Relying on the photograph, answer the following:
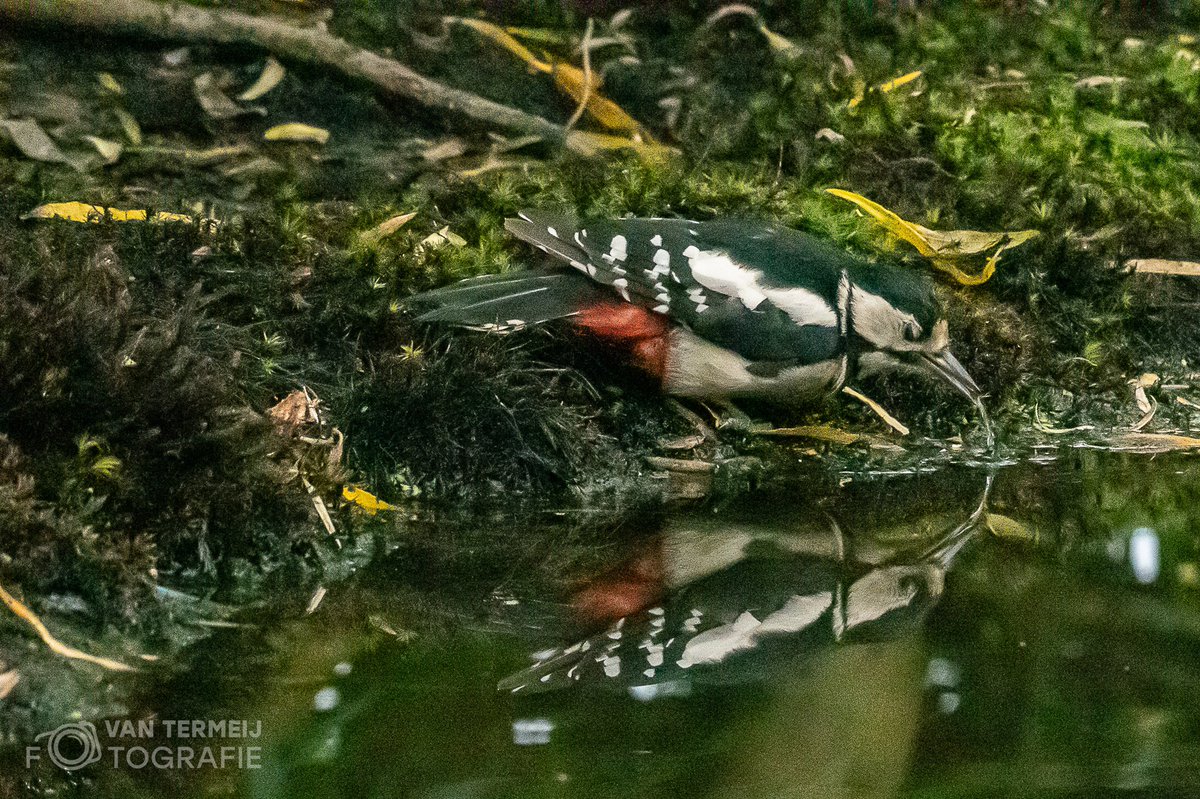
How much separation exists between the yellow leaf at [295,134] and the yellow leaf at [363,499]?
235 cm

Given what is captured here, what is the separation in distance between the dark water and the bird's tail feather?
67 centimetres

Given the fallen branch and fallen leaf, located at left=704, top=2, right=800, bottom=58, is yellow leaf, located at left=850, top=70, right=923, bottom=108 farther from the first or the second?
the fallen branch

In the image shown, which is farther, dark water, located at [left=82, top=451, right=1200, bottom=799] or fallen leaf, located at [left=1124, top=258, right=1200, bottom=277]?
fallen leaf, located at [left=1124, top=258, right=1200, bottom=277]

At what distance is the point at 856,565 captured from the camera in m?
3.31

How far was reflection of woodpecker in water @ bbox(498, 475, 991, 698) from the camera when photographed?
270 cm

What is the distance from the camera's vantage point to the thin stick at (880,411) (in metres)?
4.47

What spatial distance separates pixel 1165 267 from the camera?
5043 millimetres

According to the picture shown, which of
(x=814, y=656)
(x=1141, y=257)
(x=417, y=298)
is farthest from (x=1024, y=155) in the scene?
(x=814, y=656)

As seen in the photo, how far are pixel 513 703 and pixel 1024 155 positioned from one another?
3.60 metres

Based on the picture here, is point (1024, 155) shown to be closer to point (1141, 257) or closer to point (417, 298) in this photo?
point (1141, 257)

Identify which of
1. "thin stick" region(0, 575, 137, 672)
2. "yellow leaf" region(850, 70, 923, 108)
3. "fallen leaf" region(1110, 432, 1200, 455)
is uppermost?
"yellow leaf" region(850, 70, 923, 108)

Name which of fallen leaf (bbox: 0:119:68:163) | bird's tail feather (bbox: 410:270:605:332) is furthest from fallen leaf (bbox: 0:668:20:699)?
fallen leaf (bbox: 0:119:68:163)

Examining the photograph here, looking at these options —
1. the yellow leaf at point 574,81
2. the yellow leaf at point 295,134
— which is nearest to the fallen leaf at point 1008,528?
the yellow leaf at point 574,81

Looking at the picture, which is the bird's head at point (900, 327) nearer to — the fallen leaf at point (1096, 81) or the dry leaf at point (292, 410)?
the dry leaf at point (292, 410)
